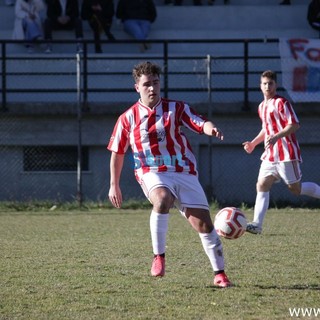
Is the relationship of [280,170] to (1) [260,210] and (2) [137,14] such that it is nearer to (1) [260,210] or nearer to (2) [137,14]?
(1) [260,210]

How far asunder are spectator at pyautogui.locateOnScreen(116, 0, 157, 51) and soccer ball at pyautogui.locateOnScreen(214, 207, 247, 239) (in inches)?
446

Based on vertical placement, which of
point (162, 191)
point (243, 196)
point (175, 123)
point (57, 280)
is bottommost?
point (243, 196)

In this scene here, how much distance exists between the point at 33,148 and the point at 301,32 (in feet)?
20.7

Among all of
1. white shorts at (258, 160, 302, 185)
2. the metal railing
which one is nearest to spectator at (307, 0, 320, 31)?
the metal railing

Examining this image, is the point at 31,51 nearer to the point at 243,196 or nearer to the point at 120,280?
the point at 243,196

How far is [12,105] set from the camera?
57.4 feet

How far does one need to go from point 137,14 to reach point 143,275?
40.7 ft

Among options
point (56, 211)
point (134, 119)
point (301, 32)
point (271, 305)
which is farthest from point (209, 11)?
point (271, 305)

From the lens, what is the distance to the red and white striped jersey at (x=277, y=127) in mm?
11414

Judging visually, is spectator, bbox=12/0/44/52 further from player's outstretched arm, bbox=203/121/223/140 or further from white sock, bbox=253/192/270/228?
player's outstretched arm, bbox=203/121/223/140

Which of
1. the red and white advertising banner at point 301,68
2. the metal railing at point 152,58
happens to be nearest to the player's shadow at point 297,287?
the metal railing at point 152,58

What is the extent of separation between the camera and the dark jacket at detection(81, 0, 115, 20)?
19.5 metres

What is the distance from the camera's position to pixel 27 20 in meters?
19.3

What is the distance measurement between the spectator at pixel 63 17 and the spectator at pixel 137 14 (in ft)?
2.87
